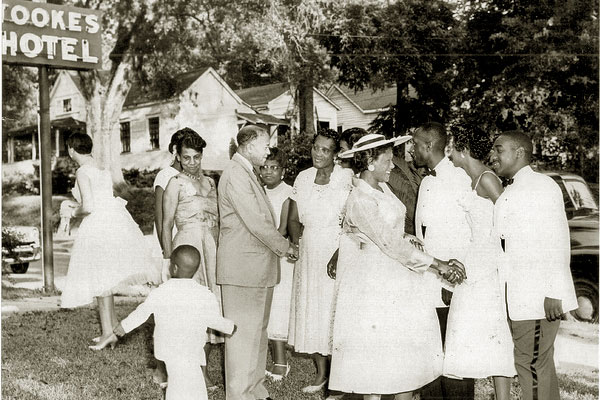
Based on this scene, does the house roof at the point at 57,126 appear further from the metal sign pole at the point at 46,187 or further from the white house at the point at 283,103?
the metal sign pole at the point at 46,187

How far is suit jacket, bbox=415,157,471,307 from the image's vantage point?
189 inches

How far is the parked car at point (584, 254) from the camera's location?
9.20m

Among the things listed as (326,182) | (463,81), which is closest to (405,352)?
(326,182)

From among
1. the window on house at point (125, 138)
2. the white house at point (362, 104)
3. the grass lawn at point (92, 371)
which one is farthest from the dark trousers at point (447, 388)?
the window on house at point (125, 138)

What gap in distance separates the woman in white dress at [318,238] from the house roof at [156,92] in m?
21.5

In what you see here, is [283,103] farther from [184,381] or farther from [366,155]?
[184,381]

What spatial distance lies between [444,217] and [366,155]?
0.72 m

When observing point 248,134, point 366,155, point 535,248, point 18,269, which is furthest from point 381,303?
point 18,269

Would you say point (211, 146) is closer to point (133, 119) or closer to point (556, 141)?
point (133, 119)

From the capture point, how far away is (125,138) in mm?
33594

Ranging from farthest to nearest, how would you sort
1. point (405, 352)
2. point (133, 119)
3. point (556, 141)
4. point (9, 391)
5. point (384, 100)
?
1. point (133, 119)
2. point (556, 141)
3. point (384, 100)
4. point (9, 391)
5. point (405, 352)

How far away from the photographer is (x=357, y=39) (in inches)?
787

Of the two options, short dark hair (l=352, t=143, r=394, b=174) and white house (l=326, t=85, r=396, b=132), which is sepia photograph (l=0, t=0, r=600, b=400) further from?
white house (l=326, t=85, r=396, b=132)

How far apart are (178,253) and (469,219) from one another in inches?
76.0
